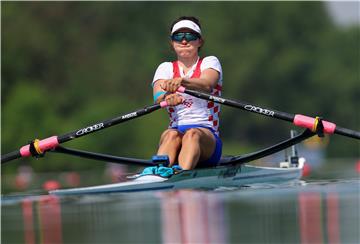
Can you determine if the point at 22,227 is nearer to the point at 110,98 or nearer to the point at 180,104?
the point at 180,104

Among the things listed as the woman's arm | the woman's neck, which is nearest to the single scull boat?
the woman's arm

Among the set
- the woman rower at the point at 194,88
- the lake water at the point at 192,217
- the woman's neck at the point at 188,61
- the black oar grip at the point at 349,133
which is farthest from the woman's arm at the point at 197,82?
the black oar grip at the point at 349,133

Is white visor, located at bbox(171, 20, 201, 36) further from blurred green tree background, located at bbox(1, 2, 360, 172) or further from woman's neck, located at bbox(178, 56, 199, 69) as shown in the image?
blurred green tree background, located at bbox(1, 2, 360, 172)

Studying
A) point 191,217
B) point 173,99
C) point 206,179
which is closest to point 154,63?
point 206,179

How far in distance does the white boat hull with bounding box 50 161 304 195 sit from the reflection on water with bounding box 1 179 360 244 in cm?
17

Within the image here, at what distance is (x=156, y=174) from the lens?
9.94 m

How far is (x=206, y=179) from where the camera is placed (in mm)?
10609

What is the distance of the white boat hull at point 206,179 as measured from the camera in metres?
9.84

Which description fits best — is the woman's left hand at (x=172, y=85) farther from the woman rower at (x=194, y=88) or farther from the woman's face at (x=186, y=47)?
the woman's face at (x=186, y=47)

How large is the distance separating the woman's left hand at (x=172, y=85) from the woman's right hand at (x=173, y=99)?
0.18ft

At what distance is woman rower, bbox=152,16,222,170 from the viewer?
10.7m

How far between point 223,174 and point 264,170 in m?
0.93

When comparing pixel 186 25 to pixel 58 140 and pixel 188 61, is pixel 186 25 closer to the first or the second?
pixel 188 61

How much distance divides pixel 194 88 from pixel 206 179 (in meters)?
0.92
